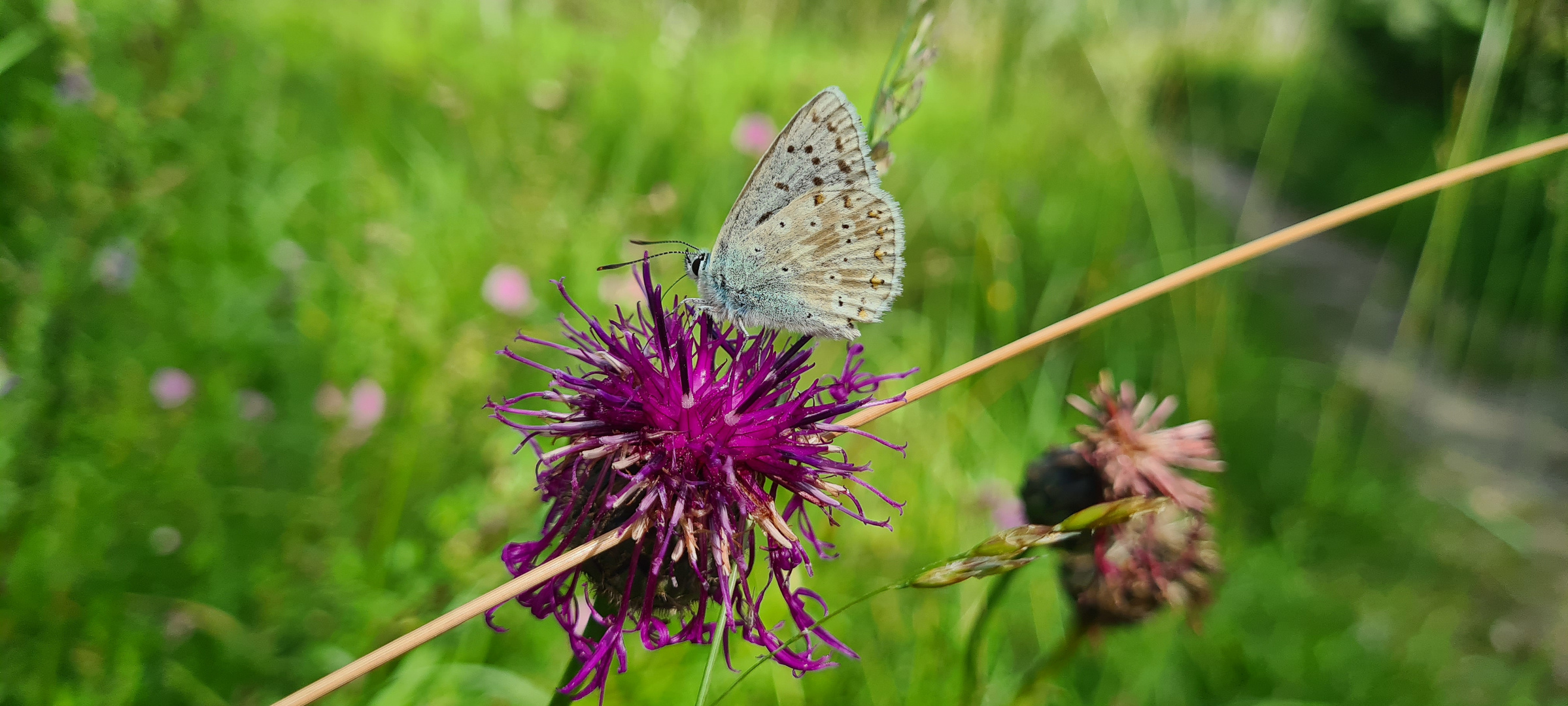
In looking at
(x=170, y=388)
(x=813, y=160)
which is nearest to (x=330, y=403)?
(x=170, y=388)

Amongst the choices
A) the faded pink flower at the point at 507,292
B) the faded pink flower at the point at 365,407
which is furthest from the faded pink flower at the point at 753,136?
the faded pink flower at the point at 365,407

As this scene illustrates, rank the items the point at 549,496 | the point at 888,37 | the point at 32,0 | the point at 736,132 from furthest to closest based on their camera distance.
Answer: the point at 888,37 < the point at 736,132 < the point at 32,0 < the point at 549,496

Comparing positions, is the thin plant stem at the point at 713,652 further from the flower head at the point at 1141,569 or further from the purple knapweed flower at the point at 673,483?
the flower head at the point at 1141,569

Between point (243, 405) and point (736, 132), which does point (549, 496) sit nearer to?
point (243, 405)

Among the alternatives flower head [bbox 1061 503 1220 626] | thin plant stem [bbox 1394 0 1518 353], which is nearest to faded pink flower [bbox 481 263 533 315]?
flower head [bbox 1061 503 1220 626]

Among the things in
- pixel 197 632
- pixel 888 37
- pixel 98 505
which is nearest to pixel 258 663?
pixel 197 632

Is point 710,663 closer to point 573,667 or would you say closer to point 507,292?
point 573,667

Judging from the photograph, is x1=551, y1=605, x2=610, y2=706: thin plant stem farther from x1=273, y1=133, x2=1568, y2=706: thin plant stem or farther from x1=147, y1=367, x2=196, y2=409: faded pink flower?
x1=147, y1=367, x2=196, y2=409: faded pink flower
